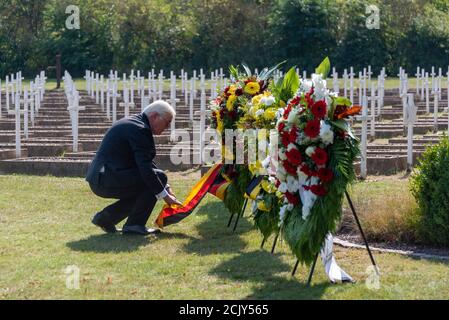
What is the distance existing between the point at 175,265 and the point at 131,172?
193cm

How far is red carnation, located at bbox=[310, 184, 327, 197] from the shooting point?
8.15 metres

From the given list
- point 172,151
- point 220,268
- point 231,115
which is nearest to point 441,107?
point 172,151

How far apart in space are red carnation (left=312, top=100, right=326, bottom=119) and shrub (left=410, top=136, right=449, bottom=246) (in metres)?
2.14

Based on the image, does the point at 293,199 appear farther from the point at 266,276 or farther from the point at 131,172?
the point at 131,172

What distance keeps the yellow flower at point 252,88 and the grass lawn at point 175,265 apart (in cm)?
152

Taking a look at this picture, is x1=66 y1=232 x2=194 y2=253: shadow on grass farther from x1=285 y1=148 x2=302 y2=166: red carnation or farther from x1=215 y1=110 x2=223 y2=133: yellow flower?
x1=285 y1=148 x2=302 y2=166: red carnation

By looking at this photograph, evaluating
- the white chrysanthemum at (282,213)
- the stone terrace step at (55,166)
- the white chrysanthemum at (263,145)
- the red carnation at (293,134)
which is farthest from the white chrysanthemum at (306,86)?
the stone terrace step at (55,166)

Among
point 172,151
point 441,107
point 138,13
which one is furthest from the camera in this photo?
point 138,13

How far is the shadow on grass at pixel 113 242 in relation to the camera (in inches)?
391

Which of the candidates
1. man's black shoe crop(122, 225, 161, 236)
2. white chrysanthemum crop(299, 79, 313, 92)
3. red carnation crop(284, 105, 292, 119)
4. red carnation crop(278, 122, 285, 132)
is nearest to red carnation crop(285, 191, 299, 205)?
red carnation crop(278, 122, 285, 132)

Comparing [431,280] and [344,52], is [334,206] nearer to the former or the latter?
[431,280]

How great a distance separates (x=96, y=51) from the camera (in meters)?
46.0

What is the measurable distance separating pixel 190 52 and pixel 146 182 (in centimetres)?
3462

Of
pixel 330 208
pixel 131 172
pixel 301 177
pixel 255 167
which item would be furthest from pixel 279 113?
pixel 131 172
